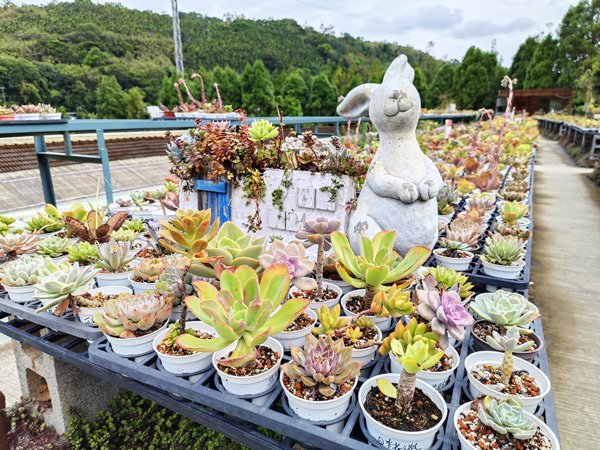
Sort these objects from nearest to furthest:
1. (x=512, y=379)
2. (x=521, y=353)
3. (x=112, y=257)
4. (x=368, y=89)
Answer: (x=512, y=379) < (x=521, y=353) < (x=112, y=257) < (x=368, y=89)

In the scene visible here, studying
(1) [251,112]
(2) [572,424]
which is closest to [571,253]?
(2) [572,424]

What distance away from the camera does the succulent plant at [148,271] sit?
5.09ft

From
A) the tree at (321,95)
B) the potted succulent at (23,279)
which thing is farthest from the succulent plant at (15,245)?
the tree at (321,95)

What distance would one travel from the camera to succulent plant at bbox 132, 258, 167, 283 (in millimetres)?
1553

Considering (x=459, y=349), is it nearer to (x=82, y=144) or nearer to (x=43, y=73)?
(x=82, y=144)

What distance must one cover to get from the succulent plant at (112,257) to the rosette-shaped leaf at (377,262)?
0.96 m

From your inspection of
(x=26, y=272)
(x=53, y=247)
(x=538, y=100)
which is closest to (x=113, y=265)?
(x=26, y=272)

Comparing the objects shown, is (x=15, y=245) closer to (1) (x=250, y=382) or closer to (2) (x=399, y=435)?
(1) (x=250, y=382)

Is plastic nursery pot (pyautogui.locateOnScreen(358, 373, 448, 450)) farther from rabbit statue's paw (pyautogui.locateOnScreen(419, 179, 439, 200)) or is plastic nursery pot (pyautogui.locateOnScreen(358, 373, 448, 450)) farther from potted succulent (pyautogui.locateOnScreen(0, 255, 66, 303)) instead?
potted succulent (pyautogui.locateOnScreen(0, 255, 66, 303))

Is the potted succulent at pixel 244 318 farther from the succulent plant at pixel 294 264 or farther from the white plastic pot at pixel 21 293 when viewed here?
the white plastic pot at pixel 21 293

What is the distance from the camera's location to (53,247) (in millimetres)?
1912

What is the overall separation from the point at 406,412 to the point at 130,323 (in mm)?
844

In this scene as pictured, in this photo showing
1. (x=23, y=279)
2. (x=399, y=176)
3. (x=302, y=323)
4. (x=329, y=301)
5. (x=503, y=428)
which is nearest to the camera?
(x=503, y=428)

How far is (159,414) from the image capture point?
1668mm
